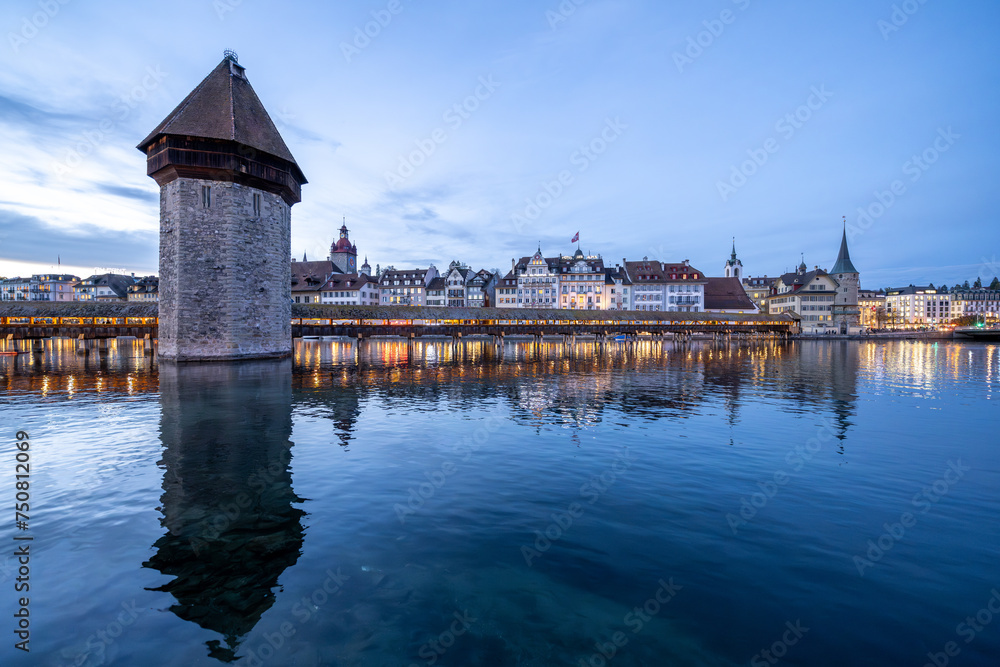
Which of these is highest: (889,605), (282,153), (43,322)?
(282,153)

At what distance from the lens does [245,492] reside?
28.8 feet

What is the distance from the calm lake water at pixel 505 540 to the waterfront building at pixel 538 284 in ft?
268

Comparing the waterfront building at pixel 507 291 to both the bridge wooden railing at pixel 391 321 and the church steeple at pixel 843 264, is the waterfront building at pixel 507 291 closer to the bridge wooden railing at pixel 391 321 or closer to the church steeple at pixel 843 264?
the bridge wooden railing at pixel 391 321

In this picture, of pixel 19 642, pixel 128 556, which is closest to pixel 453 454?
pixel 128 556

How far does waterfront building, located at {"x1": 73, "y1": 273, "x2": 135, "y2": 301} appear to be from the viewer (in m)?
121

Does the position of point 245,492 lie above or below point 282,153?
below

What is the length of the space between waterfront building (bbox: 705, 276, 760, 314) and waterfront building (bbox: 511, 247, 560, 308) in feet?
98.3

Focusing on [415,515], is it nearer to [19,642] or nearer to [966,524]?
[19,642]

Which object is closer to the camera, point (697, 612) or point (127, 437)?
point (697, 612)

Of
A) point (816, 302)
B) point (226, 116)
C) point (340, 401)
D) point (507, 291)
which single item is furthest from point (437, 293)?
point (340, 401)

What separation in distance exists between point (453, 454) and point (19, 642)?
7.67 m

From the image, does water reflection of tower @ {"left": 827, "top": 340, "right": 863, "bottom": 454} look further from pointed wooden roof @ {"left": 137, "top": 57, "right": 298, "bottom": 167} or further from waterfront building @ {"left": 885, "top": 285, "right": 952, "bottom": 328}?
waterfront building @ {"left": 885, "top": 285, "right": 952, "bottom": 328}

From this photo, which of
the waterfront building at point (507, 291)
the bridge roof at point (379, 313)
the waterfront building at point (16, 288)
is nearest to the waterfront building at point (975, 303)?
the bridge roof at point (379, 313)

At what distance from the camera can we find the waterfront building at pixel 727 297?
95375mm
